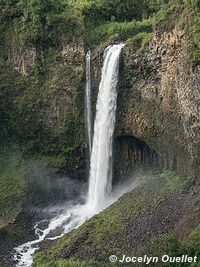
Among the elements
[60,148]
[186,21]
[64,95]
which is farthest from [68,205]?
[186,21]

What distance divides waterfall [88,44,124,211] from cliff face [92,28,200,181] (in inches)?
16.6

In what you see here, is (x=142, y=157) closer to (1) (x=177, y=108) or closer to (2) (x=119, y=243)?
(1) (x=177, y=108)

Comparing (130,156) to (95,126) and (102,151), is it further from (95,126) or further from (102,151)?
(95,126)

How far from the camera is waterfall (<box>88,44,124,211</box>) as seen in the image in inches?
1208

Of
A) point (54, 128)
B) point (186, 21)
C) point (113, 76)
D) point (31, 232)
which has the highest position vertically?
point (186, 21)

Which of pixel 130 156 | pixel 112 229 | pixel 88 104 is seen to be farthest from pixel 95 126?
pixel 112 229

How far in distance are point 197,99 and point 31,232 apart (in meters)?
10.0

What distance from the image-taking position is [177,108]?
27.5m

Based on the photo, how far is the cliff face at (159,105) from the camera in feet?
86.8

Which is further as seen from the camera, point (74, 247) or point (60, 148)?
point (60, 148)

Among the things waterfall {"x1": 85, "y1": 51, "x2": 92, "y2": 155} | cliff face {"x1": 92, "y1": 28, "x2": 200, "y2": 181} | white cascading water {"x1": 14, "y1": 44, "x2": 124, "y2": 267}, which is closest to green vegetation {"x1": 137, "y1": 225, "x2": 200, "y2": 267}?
cliff face {"x1": 92, "y1": 28, "x2": 200, "y2": 181}

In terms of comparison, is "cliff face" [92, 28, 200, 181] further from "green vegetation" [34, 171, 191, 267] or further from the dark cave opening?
"green vegetation" [34, 171, 191, 267]

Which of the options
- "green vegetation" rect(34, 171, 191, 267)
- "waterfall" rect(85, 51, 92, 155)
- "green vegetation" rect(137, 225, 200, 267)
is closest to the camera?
"green vegetation" rect(137, 225, 200, 267)

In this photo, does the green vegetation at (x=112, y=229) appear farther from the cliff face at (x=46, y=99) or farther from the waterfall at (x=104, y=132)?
the cliff face at (x=46, y=99)
